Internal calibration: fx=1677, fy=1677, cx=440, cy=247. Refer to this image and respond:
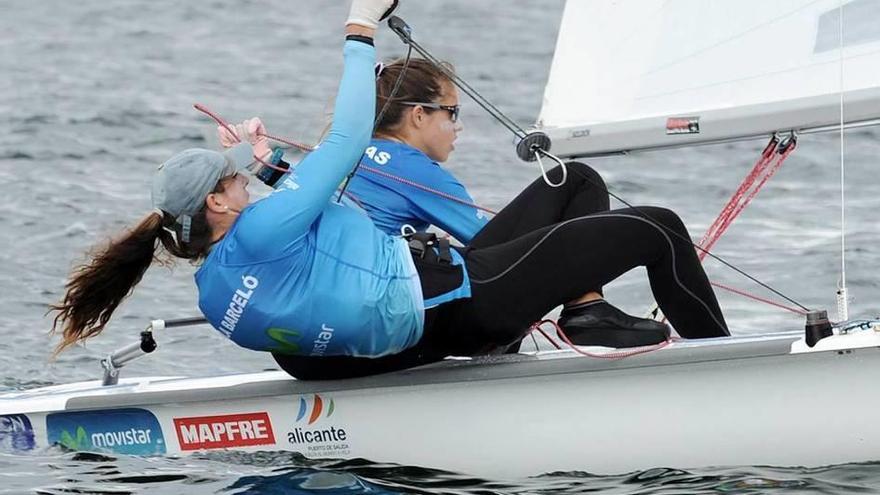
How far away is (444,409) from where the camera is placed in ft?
12.6

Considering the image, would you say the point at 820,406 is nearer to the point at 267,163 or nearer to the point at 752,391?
the point at 752,391

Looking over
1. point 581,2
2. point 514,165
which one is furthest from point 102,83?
point 581,2

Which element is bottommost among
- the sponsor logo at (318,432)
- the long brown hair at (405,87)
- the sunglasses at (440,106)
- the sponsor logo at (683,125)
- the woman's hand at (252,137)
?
the sponsor logo at (318,432)

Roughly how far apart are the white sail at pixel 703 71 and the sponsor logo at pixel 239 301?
1.12 meters

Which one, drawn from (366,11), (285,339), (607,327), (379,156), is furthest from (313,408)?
(366,11)

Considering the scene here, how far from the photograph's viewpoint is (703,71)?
4383 millimetres

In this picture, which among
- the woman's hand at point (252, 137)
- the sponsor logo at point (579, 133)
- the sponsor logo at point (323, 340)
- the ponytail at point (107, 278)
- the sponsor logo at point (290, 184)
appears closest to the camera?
the sponsor logo at point (290, 184)

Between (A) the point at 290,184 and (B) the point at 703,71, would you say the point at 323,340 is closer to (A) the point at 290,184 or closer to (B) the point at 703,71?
(A) the point at 290,184

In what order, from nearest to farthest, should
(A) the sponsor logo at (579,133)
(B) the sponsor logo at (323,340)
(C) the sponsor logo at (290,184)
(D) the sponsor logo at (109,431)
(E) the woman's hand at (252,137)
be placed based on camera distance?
(C) the sponsor logo at (290,184) → (B) the sponsor logo at (323,340) → (E) the woman's hand at (252,137) → (D) the sponsor logo at (109,431) → (A) the sponsor logo at (579,133)

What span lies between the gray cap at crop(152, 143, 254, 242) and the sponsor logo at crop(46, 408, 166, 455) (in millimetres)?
685

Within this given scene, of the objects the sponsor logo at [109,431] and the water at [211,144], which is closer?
the water at [211,144]

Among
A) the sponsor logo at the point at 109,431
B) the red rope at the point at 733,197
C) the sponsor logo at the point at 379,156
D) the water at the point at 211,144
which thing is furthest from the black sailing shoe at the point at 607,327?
the sponsor logo at the point at 109,431

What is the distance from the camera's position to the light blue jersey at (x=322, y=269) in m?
3.45

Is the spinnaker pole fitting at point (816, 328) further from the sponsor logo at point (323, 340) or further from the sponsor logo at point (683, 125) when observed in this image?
the sponsor logo at point (323, 340)
